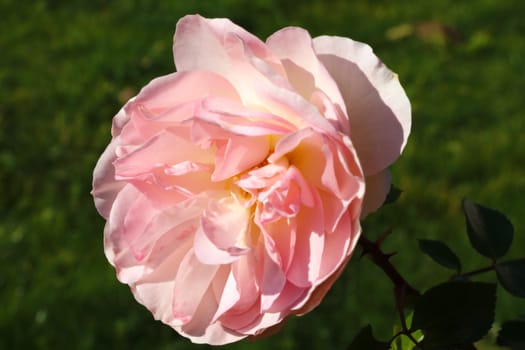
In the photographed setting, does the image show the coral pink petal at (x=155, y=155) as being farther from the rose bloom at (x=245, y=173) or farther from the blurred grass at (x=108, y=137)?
the blurred grass at (x=108, y=137)

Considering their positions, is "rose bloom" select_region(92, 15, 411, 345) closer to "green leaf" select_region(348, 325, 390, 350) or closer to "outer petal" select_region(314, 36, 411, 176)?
"outer petal" select_region(314, 36, 411, 176)

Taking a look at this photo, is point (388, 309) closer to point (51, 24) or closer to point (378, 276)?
point (378, 276)

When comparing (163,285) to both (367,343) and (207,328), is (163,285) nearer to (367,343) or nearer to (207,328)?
(207,328)

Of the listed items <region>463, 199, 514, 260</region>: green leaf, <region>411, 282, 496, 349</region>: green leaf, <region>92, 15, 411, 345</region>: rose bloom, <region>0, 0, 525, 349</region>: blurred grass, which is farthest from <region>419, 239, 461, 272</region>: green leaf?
<region>0, 0, 525, 349</region>: blurred grass

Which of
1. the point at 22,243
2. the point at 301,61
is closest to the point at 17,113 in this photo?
the point at 22,243

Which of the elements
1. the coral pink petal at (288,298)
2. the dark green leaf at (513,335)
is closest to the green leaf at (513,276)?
the dark green leaf at (513,335)

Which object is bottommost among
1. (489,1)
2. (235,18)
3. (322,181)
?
(489,1)
